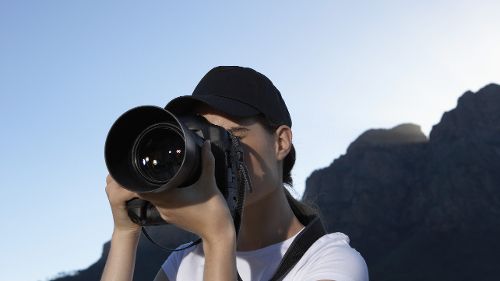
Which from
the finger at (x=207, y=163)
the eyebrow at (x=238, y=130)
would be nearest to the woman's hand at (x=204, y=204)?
the finger at (x=207, y=163)

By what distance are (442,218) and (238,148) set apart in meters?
61.3

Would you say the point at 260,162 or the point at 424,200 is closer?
the point at 260,162

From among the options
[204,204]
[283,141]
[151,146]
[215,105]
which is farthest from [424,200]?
[204,204]

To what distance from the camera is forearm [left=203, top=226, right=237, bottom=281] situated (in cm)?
148

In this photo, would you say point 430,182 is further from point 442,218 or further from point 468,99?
point 468,99

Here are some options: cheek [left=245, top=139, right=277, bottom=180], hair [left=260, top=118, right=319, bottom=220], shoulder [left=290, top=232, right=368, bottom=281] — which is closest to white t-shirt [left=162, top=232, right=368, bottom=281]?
shoulder [left=290, top=232, right=368, bottom=281]

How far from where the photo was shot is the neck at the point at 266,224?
83.3 inches

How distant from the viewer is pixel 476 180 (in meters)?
59.8

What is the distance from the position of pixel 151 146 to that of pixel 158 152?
5 centimetres

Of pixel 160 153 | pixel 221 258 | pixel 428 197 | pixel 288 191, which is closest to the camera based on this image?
pixel 221 258

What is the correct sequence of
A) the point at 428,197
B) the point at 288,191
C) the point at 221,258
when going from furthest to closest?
1. the point at 428,197
2. the point at 288,191
3. the point at 221,258

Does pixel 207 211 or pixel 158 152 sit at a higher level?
pixel 158 152

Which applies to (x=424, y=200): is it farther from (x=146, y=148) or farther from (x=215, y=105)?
(x=146, y=148)

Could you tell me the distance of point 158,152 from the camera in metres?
1.68
